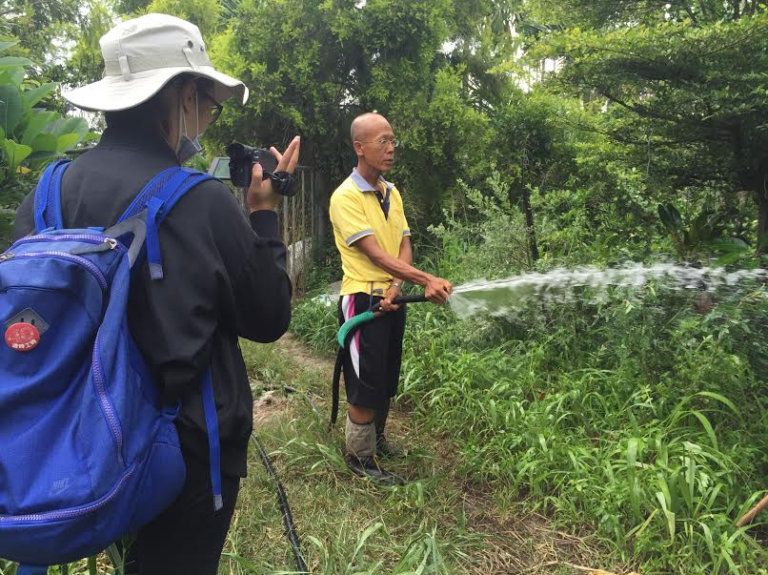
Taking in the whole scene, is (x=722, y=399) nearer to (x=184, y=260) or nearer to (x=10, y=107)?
(x=184, y=260)

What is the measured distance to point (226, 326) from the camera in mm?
1435

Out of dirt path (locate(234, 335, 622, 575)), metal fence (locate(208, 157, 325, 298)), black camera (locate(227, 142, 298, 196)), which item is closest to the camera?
black camera (locate(227, 142, 298, 196))

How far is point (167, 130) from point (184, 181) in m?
0.21

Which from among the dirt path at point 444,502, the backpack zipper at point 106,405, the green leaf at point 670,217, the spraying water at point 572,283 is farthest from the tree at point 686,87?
the backpack zipper at point 106,405

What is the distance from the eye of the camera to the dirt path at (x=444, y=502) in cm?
255

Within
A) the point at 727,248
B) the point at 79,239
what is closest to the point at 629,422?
the point at 727,248

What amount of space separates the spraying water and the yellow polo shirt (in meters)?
0.47

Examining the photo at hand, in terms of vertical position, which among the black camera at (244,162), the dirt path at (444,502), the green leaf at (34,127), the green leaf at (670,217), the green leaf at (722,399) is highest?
the green leaf at (34,127)

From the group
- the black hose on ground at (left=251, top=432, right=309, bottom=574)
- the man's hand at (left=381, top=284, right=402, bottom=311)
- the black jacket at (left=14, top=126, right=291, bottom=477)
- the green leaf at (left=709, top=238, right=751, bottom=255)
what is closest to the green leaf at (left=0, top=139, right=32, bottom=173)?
the black jacket at (left=14, top=126, right=291, bottom=477)

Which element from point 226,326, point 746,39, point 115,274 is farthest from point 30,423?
point 746,39

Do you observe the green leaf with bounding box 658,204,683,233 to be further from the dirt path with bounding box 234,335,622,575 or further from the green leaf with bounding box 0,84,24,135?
the green leaf with bounding box 0,84,24,135

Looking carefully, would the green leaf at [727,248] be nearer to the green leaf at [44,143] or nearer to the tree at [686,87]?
the tree at [686,87]

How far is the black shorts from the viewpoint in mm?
3031

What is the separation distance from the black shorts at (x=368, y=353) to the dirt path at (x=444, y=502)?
451 mm
